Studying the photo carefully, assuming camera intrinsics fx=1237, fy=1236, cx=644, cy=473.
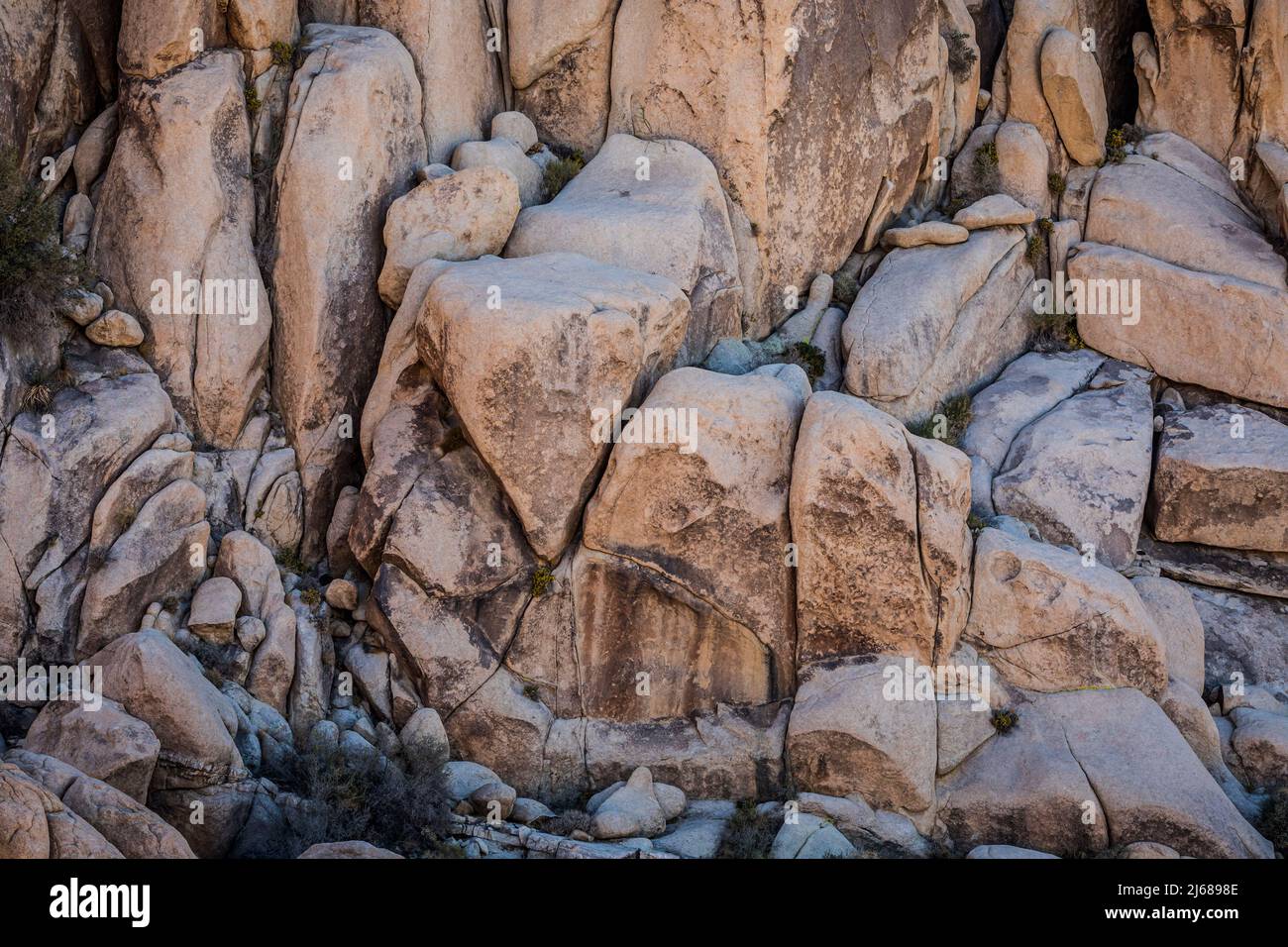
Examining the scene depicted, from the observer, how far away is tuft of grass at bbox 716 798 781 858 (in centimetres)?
1539

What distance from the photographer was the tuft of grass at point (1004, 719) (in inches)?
665

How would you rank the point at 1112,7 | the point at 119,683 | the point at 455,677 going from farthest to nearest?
the point at 1112,7
the point at 455,677
the point at 119,683

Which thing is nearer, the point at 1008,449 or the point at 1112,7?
the point at 1008,449

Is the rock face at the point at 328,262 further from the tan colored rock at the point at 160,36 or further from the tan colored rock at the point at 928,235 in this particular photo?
the tan colored rock at the point at 928,235

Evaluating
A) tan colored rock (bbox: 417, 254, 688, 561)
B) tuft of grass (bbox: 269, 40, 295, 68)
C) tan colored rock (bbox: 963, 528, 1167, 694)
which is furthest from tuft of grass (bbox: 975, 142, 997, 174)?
tuft of grass (bbox: 269, 40, 295, 68)

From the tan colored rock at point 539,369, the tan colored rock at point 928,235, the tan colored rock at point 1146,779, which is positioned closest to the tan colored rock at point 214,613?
the tan colored rock at point 539,369

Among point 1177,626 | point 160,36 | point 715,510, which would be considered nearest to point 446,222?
point 160,36

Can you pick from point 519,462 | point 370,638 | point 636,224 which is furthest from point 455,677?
point 636,224

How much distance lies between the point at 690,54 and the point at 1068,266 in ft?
25.1

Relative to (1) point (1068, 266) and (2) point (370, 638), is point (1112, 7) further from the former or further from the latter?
(2) point (370, 638)

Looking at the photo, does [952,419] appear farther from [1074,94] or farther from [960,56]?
[960,56]

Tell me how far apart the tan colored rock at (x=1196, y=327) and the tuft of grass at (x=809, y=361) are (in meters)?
5.06

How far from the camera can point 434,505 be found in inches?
672

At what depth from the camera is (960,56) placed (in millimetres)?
23203
